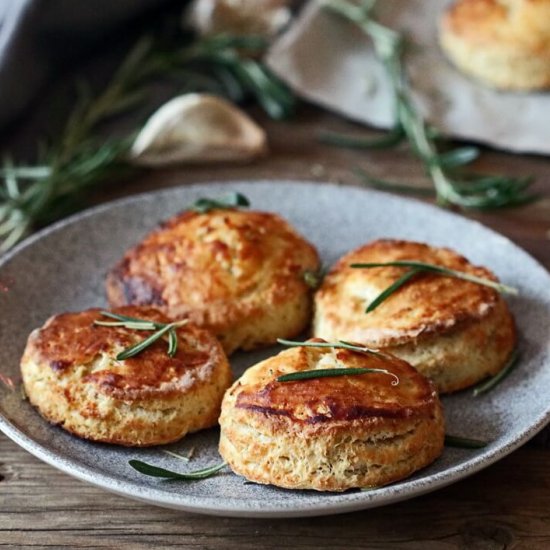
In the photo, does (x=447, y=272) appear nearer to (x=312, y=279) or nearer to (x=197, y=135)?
(x=312, y=279)

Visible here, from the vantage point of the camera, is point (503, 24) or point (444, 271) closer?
point (444, 271)

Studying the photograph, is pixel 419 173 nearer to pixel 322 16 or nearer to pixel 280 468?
pixel 322 16

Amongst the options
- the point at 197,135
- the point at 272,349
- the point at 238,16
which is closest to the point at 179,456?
the point at 272,349

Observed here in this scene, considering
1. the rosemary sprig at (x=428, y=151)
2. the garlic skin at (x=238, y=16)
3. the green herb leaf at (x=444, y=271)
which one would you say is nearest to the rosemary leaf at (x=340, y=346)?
the green herb leaf at (x=444, y=271)

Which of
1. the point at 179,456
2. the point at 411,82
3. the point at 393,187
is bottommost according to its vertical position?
the point at 393,187

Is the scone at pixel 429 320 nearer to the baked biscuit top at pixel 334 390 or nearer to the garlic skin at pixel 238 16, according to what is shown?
the baked biscuit top at pixel 334 390

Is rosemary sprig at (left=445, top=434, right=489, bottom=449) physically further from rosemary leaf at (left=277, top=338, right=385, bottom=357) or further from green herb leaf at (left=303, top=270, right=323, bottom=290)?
green herb leaf at (left=303, top=270, right=323, bottom=290)
